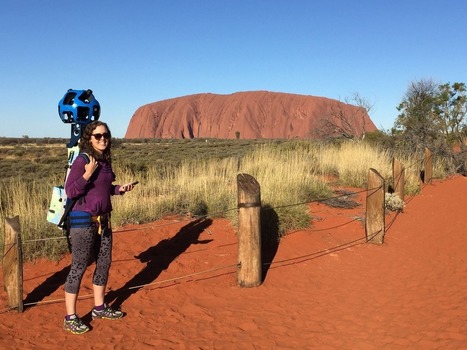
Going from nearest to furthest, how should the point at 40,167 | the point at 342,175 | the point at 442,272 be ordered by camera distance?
the point at 442,272
the point at 342,175
the point at 40,167

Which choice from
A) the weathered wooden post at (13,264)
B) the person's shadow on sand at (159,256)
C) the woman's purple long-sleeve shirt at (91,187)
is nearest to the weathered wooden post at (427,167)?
the person's shadow on sand at (159,256)

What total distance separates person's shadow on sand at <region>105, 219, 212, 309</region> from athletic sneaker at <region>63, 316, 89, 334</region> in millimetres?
622

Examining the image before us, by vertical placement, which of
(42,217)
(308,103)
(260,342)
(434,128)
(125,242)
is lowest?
(260,342)

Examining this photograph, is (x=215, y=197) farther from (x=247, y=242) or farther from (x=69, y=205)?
(x=69, y=205)

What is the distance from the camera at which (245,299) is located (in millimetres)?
4441

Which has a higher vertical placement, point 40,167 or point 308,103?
point 308,103

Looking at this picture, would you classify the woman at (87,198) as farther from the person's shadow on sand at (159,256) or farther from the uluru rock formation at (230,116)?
the uluru rock formation at (230,116)

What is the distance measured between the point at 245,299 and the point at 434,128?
1511 centimetres

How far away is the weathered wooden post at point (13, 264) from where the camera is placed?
3758 millimetres

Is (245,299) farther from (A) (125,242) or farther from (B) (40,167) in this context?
(B) (40,167)

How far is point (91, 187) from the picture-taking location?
10.8 ft

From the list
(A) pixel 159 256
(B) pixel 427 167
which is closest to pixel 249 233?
Answer: (A) pixel 159 256

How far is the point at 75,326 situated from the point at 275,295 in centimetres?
216

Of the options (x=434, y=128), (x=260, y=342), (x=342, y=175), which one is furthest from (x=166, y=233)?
(x=434, y=128)
